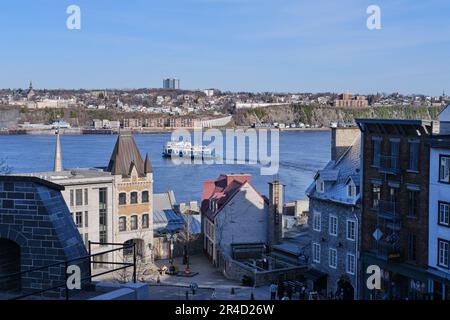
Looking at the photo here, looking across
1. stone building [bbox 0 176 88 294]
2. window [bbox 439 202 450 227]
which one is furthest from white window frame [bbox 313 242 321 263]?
stone building [bbox 0 176 88 294]

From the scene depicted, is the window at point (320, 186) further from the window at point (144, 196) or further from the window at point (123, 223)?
the window at point (123, 223)

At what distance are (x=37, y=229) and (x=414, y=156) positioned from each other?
14.8 meters

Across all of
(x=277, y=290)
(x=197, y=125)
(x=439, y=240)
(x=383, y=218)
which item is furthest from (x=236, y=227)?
(x=197, y=125)

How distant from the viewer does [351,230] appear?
73.7ft

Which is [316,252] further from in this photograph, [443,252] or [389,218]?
[443,252]

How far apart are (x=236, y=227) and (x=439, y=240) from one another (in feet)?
39.8

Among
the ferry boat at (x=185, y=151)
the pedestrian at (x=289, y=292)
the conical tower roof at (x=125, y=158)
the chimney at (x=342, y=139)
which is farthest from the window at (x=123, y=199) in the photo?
the ferry boat at (x=185, y=151)

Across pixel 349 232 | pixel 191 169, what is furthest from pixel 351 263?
pixel 191 169

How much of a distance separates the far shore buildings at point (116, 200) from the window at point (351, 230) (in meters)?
10.2

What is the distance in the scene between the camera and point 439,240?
1872 cm

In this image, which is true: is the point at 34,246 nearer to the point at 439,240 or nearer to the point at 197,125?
the point at 439,240

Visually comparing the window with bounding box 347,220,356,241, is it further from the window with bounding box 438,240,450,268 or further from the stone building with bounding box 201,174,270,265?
the stone building with bounding box 201,174,270,265

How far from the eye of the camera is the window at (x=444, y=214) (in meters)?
18.5

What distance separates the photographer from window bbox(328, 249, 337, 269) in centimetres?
2316
